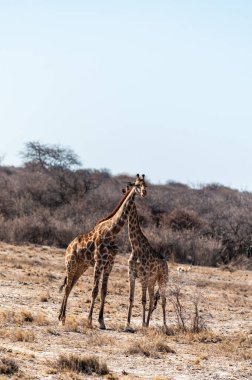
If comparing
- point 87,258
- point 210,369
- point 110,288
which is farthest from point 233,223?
point 210,369

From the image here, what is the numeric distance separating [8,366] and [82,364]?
106 centimetres

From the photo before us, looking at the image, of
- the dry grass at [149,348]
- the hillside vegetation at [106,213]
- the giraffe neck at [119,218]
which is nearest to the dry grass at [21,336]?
the dry grass at [149,348]

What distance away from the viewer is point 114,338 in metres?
13.2

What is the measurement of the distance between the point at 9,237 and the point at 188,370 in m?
18.4

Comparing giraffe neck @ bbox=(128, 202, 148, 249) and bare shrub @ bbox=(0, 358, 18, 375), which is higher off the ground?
giraffe neck @ bbox=(128, 202, 148, 249)

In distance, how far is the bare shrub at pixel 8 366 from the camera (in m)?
9.93

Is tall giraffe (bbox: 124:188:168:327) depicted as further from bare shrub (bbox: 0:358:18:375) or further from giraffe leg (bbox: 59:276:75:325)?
bare shrub (bbox: 0:358:18:375)

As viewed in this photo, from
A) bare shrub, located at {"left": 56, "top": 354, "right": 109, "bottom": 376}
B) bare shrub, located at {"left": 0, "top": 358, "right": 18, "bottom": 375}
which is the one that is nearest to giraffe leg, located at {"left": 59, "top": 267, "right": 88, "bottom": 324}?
bare shrub, located at {"left": 56, "top": 354, "right": 109, "bottom": 376}

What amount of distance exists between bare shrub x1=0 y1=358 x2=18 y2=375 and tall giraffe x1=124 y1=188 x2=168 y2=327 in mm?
4176

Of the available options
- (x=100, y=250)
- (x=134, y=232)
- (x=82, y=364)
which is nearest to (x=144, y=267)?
(x=134, y=232)

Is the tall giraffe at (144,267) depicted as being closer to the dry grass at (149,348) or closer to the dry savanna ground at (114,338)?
the dry savanna ground at (114,338)

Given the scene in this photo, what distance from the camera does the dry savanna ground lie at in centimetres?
1066

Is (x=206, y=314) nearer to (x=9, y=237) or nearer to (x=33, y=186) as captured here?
(x=9, y=237)

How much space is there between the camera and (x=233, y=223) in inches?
1321
